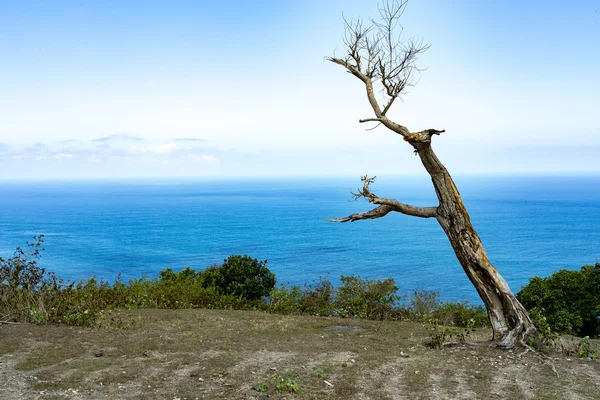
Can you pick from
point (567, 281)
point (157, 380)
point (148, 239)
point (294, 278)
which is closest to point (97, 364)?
point (157, 380)

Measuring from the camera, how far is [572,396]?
257 inches

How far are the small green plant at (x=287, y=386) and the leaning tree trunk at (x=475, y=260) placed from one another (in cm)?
431

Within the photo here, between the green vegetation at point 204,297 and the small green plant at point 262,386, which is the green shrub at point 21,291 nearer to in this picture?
the green vegetation at point 204,297

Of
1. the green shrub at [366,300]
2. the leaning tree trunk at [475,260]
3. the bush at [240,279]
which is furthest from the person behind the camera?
the bush at [240,279]

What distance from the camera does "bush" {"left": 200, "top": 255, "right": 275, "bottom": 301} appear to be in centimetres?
1931

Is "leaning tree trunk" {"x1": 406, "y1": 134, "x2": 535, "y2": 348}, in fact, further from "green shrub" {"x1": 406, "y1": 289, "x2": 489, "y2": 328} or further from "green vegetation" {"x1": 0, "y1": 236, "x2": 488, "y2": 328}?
"green shrub" {"x1": 406, "y1": 289, "x2": 489, "y2": 328}

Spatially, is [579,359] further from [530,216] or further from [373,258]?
[530,216]

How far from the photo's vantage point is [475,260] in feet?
30.5

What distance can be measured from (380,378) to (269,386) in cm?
164

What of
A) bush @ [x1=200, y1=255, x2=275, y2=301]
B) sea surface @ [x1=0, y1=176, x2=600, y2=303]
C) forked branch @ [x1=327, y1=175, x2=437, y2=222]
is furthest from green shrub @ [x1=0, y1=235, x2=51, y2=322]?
sea surface @ [x1=0, y1=176, x2=600, y2=303]

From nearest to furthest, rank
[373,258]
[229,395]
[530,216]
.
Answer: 1. [229,395]
2. [373,258]
3. [530,216]

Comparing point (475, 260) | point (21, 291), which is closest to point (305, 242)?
point (21, 291)

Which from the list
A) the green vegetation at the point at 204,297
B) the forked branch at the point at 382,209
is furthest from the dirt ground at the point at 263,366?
the forked branch at the point at 382,209

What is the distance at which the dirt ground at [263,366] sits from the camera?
21.4 feet
